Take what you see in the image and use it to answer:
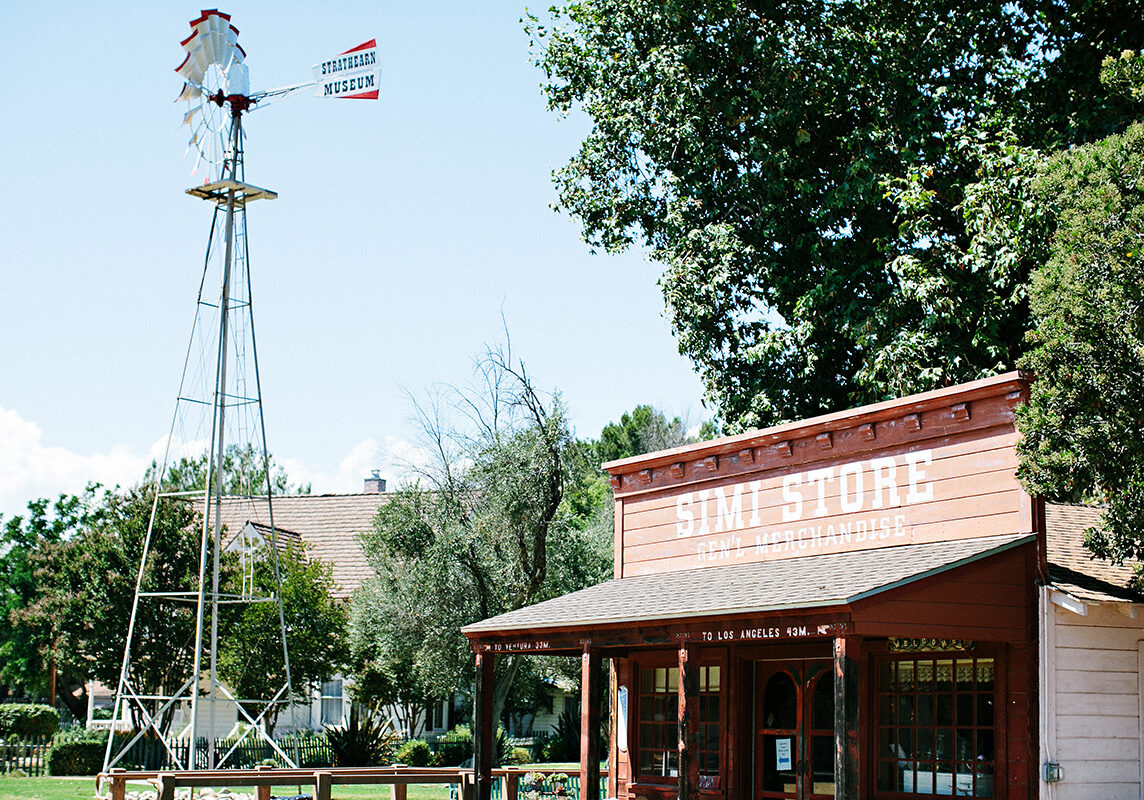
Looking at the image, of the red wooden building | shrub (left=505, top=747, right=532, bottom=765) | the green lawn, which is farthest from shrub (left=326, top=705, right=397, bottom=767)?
the red wooden building

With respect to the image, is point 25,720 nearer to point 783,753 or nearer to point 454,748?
point 454,748

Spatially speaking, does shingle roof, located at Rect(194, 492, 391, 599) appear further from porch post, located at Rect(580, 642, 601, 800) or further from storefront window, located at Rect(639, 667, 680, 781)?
porch post, located at Rect(580, 642, 601, 800)

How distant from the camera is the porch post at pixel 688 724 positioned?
47.8 ft

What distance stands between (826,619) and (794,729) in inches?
154

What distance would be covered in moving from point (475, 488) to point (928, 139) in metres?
12.6

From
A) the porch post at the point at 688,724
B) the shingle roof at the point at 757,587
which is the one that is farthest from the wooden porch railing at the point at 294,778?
the porch post at the point at 688,724

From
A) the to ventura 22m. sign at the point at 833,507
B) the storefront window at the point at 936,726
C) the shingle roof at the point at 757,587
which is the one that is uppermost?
the to ventura 22m. sign at the point at 833,507

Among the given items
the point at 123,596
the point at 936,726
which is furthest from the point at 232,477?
the point at 936,726

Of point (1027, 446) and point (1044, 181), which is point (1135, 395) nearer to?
point (1027, 446)

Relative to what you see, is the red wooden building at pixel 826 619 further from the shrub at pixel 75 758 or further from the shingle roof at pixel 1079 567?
the shrub at pixel 75 758

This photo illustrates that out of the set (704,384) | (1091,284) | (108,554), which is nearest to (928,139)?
(704,384)

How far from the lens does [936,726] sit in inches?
563

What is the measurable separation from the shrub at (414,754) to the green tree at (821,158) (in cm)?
1212

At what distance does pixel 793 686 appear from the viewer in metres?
16.4
